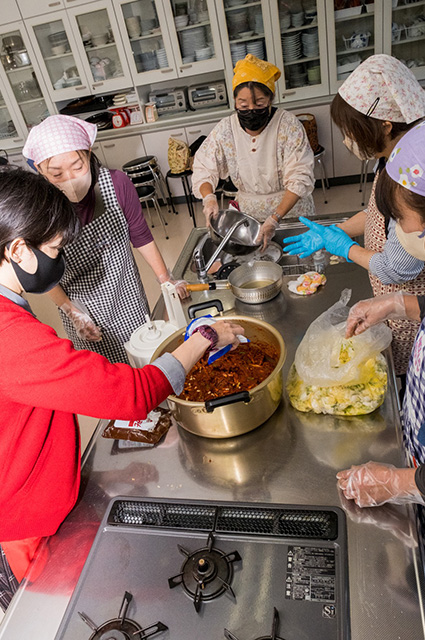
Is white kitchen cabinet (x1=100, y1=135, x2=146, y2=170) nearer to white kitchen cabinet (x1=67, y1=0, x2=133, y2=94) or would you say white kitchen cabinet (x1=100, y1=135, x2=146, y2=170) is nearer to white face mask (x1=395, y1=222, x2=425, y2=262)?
white kitchen cabinet (x1=67, y1=0, x2=133, y2=94)

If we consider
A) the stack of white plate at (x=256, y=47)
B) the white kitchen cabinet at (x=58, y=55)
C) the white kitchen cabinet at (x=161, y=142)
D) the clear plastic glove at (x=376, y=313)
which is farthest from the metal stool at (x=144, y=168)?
the clear plastic glove at (x=376, y=313)

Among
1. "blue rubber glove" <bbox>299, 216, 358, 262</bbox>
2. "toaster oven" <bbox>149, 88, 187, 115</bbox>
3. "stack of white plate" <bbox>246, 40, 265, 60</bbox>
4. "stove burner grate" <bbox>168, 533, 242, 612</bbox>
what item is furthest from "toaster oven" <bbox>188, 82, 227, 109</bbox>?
"stove burner grate" <bbox>168, 533, 242, 612</bbox>

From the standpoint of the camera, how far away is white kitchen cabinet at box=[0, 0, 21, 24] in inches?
185

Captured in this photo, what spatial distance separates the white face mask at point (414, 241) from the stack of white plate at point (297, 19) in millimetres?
4348

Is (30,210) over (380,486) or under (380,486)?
over

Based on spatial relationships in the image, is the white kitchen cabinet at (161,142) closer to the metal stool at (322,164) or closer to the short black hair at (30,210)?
the metal stool at (322,164)

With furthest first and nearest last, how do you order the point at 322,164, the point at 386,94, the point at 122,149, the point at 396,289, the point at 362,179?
the point at 122,149 → the point at 362,179 → the point at 322,164 → the point at 396,289 → the point at 386,94

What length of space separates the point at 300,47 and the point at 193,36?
3.79 feet

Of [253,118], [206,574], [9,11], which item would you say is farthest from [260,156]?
[9,11]

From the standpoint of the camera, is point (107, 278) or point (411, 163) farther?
point (107, 278)

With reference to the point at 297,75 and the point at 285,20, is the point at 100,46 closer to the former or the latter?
the point at 285,20

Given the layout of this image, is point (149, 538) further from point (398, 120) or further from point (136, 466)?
point (398, 120)

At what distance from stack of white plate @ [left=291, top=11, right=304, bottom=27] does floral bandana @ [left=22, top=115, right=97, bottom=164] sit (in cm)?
388

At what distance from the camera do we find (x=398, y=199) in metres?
0.95
